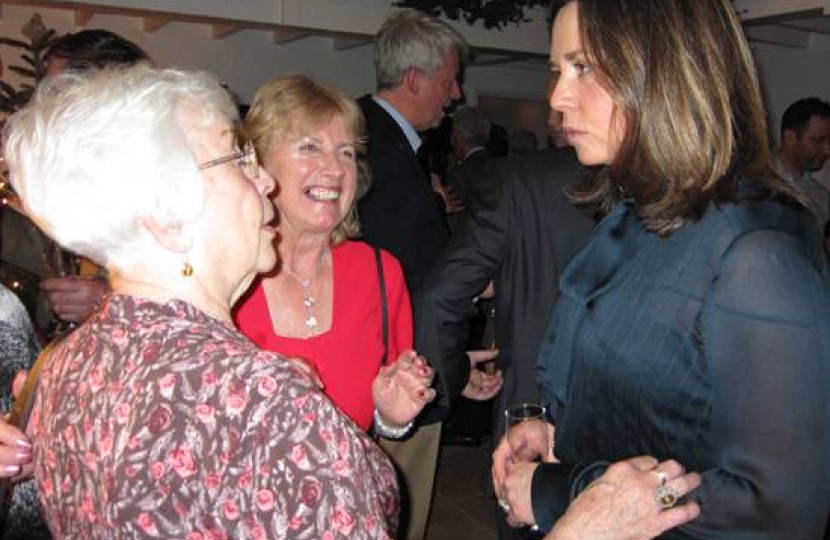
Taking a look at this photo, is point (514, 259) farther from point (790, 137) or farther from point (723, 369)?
point (790, 137)

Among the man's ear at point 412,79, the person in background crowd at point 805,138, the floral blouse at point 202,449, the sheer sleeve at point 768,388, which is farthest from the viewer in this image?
the person in background crowd at point 805,138

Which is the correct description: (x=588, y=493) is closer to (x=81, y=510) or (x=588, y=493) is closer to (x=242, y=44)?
(x=81, y=510)

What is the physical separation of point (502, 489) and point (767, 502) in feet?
1.82

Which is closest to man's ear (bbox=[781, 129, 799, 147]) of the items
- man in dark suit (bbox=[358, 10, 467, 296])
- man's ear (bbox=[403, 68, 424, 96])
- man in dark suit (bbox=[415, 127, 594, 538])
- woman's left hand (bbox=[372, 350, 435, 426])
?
man in dark suit (bbox=[358, 10, 467, 296])

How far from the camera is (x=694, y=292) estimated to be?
112cm

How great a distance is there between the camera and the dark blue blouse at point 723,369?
1.04 metres

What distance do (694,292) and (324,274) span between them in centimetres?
133

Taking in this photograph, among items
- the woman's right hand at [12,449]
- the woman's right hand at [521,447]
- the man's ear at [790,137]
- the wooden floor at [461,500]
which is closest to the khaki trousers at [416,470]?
the wooden floor at [461,500]

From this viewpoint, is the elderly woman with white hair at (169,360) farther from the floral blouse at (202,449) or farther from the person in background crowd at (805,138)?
the person in background crowd at (805,138)

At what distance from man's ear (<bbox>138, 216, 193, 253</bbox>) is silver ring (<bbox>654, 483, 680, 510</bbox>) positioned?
0.83m

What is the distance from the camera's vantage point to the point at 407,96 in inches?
131

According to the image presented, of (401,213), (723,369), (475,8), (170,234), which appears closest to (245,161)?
(170,234)

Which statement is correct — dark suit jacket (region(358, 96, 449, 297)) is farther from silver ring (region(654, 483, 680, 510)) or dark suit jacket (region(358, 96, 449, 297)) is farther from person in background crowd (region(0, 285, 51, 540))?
silver ring (region(654, 483, 680, 510))

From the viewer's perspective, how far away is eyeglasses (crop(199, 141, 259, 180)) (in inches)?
44.4
